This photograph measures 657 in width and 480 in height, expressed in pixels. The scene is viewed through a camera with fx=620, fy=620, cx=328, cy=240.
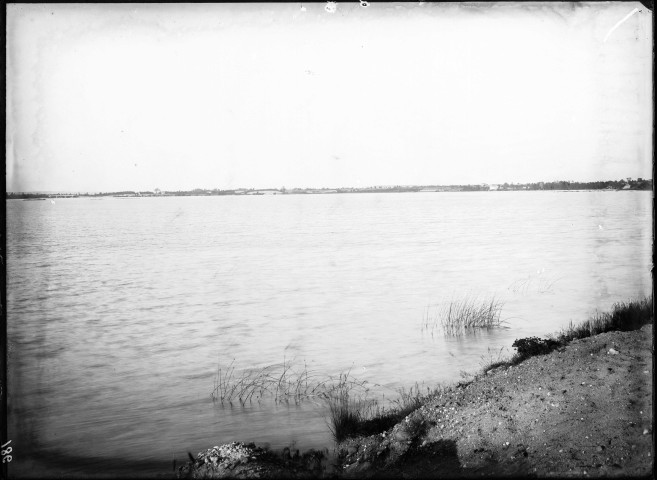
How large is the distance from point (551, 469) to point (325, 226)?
18.0 meters

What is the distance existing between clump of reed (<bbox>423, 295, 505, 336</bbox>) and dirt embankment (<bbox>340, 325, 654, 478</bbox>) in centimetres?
413

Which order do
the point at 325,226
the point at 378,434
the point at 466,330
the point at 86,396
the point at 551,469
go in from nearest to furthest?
the point at 551,469, the point at 378,434, the point at 86,396, the point at 466,330, the point at 325,226

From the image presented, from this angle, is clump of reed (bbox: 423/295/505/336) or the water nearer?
the water

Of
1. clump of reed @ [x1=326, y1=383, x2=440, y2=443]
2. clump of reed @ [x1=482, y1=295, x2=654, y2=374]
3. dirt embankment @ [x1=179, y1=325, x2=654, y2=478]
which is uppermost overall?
clump of reed @ [x1=482, y1=295, x2=654, y2=374]

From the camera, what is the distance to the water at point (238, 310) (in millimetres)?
6352

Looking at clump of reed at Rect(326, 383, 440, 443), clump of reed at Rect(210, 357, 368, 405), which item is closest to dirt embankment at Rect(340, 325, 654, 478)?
clump of reed at Rect(326, 383, 440, 443)

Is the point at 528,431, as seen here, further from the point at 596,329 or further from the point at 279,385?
the point at 279,385

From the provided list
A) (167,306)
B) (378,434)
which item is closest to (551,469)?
(378,434)

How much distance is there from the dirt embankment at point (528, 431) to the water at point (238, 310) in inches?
45.7

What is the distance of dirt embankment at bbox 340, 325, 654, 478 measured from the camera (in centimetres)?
434

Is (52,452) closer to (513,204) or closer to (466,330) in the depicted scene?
(466,330)

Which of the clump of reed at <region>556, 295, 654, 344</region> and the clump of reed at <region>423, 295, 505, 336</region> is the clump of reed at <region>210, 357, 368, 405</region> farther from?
the clump of reed at <region>556, 295, 654, 344</region>

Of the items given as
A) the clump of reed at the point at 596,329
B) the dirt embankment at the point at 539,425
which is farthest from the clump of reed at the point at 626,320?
the dirt embankment at the point at 539,425

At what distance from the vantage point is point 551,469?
13.9ft
